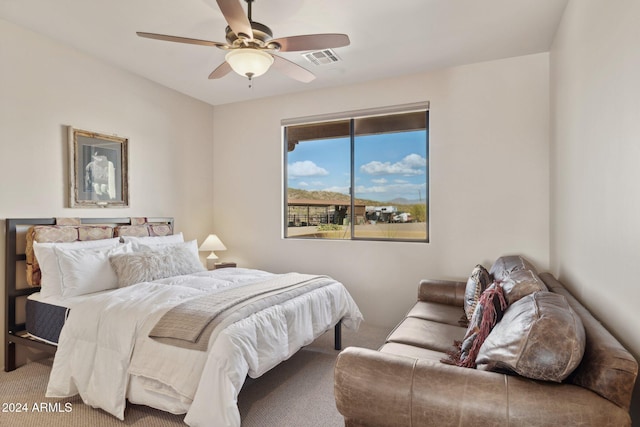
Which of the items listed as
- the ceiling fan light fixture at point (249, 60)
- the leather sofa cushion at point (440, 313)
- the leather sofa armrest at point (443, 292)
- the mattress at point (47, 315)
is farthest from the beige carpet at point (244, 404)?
the ceiling fan light fixture at point (249, 60)

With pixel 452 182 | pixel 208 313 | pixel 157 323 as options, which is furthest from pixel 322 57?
pixel 157 323

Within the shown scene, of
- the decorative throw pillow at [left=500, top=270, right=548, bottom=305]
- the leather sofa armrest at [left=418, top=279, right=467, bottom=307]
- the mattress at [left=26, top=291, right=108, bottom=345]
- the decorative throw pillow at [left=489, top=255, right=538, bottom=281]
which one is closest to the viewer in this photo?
the decorative throw pillow at [left=500, top=270, right=548, bottom=305]

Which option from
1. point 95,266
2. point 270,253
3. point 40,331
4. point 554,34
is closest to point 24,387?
point 40,331

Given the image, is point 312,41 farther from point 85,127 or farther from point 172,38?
point 85,127

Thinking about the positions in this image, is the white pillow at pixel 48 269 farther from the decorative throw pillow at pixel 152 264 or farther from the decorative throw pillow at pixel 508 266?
the decorative throw pillow at pixel 508 266

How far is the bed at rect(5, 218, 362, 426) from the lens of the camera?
2020 mm

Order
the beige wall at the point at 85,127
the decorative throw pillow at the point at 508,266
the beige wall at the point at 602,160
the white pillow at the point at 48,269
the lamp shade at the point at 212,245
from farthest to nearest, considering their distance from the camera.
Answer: the lamp shade at the point at 212,245 → the beige wall at the point at 85,127 → the white pillow at the point at 48,269 → the decorative throw pillow at the point at 508,266 → the beige wall at the point at 602,160

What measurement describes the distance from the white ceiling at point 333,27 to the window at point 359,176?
69 cm

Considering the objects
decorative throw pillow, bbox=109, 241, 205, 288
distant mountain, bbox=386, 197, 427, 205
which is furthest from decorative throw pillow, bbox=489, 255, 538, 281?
decorative throw pillow, bbox=109, 241, 205, 288

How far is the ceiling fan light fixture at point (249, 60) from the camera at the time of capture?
7.88 ft

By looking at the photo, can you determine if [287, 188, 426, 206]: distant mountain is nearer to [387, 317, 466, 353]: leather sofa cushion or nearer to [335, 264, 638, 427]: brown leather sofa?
[387, 317, 466, 353]: leather sofa cushion

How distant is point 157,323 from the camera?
220cm

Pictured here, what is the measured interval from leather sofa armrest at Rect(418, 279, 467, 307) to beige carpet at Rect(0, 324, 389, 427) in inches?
42.3

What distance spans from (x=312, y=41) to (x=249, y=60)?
437mm
